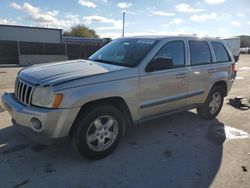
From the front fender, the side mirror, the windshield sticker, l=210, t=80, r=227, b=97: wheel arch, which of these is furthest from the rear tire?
the front fender

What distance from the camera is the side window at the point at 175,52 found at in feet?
14.8

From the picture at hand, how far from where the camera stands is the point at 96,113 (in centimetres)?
361

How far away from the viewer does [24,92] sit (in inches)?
143

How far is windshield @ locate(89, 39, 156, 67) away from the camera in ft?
14.0

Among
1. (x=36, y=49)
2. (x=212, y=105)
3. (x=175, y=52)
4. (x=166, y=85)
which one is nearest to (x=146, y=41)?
(x=175, y=52)

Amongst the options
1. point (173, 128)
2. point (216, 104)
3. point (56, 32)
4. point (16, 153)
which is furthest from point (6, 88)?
point (56, 32)

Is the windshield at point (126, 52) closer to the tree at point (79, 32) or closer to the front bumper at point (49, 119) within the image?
the front bumper at point (49, 119)

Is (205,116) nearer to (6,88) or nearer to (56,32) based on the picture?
(6,88)

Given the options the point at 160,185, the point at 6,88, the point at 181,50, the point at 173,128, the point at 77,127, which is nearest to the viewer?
the point at 160,185

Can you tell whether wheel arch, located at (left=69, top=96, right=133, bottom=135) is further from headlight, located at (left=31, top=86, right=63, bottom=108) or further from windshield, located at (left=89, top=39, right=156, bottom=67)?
windshield, located at (left=89, top=39, right=156, bottom=67)

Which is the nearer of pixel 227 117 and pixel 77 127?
pixel 77 127

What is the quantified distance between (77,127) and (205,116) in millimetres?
3395

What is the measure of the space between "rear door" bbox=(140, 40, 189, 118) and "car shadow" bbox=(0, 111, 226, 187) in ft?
1.97

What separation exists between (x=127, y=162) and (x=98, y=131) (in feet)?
2.05
